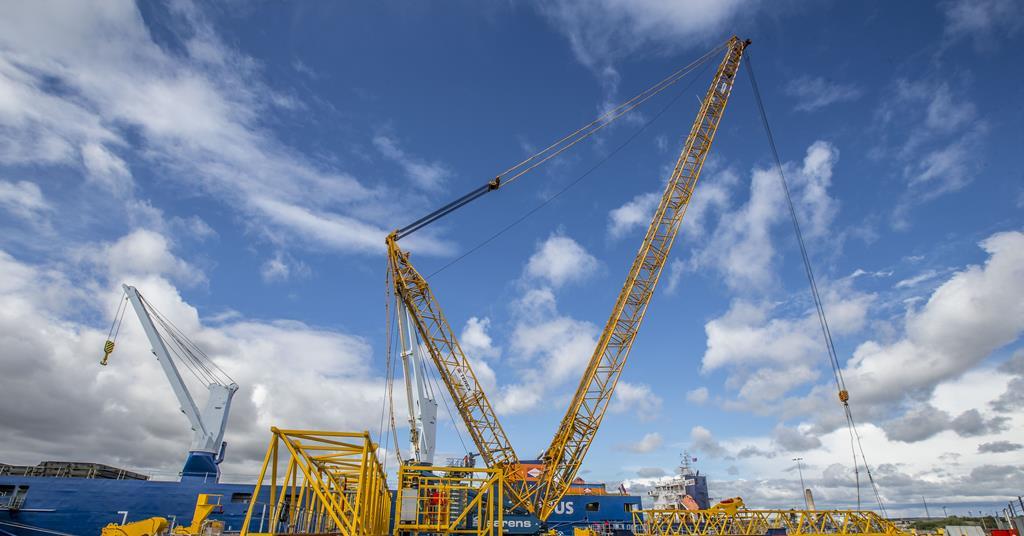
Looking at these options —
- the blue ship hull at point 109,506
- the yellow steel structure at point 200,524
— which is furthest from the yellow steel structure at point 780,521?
the yellow steel structure at point 200,524

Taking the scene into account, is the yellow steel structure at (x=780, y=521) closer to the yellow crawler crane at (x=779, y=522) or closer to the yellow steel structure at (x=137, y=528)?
the yellow crawler crane at (x=779, y=522)

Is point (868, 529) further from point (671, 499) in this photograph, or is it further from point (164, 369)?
point (164, 369)

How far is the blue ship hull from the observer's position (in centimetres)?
3991

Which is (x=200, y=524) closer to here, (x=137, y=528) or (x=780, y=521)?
(x=137, y=528)

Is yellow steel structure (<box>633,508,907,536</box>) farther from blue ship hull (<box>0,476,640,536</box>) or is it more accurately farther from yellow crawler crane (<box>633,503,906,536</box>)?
blue ship hull (<box>0,476,640,536</box>)

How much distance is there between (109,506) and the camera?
4238 cm

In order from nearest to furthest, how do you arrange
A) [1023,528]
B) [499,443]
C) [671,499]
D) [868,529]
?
[1023,528], [868,529], [499,443], [671,499]

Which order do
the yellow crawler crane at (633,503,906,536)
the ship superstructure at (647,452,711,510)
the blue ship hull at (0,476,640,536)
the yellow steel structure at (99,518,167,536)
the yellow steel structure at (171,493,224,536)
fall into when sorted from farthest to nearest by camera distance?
the ship superstructure at (647,452,711,510) → the blue ship hull at (0,476,640,536) → the yellow crawler crane at (633,503,906,536) → the yellow steel structure at (171,493,224,536) → the yellow steel structure at (99,518,167,536)

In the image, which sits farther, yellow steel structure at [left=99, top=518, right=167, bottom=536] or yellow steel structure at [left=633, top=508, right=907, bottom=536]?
yellow steel structure at [left=633, top=508, right=907, bottom=536]

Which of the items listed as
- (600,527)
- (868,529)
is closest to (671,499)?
(600,527)

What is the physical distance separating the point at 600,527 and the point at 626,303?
79.9 feet

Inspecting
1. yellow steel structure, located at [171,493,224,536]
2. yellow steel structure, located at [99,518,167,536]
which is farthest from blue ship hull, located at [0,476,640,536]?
yellow steel structure, located at [99,518,167,536]

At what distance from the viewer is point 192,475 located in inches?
1861

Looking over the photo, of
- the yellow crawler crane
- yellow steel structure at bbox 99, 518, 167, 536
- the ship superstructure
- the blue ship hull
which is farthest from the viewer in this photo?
the ship superstructure
